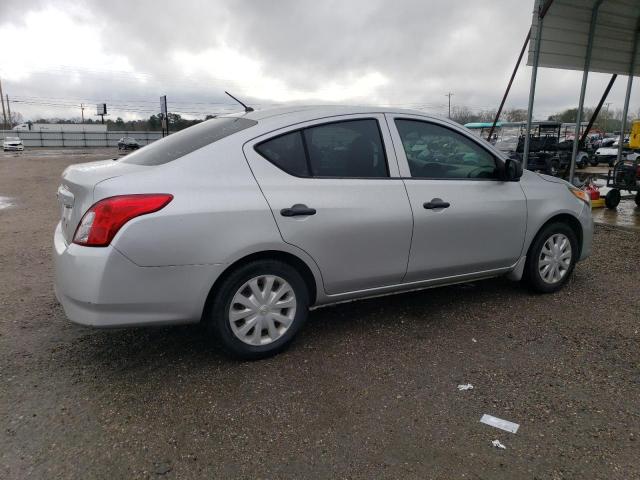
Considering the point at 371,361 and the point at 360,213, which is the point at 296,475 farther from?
the point at 360,213

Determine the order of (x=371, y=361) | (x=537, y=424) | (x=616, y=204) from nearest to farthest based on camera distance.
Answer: (x=537, y=424)
(x=371, y=361)
(x=616, y=204)

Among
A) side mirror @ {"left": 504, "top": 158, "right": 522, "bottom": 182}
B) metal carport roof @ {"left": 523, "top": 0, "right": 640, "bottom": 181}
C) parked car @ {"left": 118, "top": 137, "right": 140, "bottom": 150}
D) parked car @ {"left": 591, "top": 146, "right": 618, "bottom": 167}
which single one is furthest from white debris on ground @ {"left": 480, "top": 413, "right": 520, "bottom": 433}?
Answer: parked car @ {"left": 118, "top": 137, "right": 140, "bottom": 150}

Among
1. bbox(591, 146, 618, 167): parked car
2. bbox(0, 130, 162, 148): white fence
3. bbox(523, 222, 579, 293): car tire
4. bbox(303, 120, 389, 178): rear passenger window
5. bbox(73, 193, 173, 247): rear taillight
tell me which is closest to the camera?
bbox(73, 193, 173, 247): rear taillight

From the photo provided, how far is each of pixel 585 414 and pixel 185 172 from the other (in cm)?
261

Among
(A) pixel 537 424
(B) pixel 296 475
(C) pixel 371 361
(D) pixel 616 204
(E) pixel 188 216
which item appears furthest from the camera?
(D) pixel 616 204

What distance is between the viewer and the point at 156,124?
229 ft

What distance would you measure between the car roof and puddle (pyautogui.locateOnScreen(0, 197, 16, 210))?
8.22 metres

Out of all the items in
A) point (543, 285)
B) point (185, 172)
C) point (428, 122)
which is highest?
point (428, 122)

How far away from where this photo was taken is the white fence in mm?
58062

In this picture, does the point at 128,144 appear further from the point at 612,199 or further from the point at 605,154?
the point at 612,199

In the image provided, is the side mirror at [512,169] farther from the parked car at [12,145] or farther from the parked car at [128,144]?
the parked car at [12,145]

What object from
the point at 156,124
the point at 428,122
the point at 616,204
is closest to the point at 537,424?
the point at 428,122

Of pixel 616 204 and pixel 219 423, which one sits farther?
pixel 616 204

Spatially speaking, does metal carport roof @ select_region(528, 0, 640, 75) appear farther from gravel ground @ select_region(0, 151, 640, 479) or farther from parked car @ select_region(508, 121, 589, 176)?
parked car @ select_region(508, 121, 589, 176)
